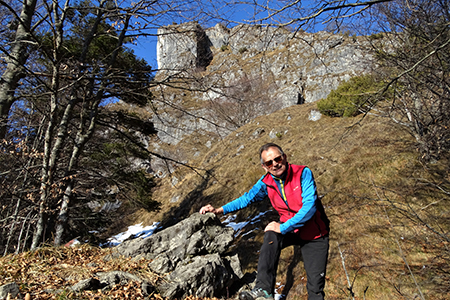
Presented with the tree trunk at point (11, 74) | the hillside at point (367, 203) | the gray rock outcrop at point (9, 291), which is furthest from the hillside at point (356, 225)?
the tree trunk at point (11, 74)

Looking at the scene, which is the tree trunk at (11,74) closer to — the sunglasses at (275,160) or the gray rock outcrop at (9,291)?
the gray rock outcrop at (9,291)

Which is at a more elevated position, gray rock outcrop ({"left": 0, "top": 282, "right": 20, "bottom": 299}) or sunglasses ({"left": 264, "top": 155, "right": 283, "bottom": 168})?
sunglasses ({"left": 264, "top": 155, "right": 283, "bottom": 168})

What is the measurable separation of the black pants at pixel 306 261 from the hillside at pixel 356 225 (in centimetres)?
60

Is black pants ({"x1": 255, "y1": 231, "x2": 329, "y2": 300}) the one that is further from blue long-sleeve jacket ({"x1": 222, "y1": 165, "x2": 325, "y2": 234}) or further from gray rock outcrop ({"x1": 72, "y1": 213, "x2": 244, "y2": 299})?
gray rock outcrop ({"x1": 72, "y1": 213, "x2": 244, "y2": 299})

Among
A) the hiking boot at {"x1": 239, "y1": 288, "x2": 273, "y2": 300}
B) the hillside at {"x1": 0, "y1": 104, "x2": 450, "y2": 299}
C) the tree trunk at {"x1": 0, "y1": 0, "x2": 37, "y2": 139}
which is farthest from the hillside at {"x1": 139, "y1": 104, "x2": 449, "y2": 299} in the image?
the tree trunk at {"x1": 0, "y1": 0, "x2": 37, "y2": 139}

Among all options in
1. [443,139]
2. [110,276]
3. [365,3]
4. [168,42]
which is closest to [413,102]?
[443,139]

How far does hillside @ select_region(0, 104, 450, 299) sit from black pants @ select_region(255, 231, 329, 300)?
596 mm

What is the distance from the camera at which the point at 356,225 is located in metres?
5.50

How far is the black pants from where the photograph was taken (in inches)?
89.7

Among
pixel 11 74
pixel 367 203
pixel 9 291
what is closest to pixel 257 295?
pixel 9 291

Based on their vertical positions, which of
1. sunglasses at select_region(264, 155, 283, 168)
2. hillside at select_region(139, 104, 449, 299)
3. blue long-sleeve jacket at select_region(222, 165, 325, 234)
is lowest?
hillside at select_region(139, 104, 449, 299)

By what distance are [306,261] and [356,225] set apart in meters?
3.84

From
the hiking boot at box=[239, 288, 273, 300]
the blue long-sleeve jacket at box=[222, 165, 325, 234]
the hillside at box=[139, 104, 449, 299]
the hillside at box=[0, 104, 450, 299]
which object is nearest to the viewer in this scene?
the hiking boot at box=[239, 288, 273, 300]

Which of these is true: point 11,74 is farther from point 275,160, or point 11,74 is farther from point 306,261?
point 306,261
